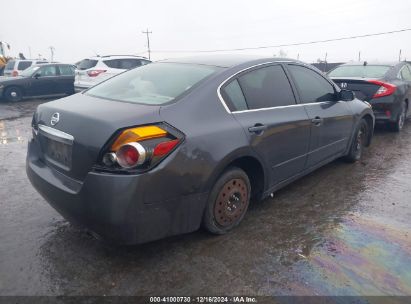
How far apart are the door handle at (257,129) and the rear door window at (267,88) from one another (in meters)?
0.18

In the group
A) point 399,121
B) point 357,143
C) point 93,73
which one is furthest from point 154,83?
point 93,73

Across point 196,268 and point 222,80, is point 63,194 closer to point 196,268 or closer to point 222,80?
point 196,268

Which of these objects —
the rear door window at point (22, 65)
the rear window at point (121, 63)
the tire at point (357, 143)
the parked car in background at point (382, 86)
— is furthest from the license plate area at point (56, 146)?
the rear door window at point (22, 65)

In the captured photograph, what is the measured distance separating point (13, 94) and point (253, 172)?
1262 cm

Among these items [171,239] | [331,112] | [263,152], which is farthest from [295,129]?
[171,239]

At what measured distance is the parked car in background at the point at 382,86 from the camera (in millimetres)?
6371

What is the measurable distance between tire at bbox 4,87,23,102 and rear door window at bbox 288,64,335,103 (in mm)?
12293

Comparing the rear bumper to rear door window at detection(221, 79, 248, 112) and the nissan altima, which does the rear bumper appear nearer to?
the nissan altima

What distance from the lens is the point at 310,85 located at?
3.99m

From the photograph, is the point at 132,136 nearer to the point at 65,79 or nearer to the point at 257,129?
the point at 257,129

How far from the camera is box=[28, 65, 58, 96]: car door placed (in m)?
13.2

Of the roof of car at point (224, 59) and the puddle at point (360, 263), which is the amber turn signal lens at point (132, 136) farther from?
the puddle at point (360, 263)

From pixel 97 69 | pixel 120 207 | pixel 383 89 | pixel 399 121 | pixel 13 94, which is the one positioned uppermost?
pixel 97 69

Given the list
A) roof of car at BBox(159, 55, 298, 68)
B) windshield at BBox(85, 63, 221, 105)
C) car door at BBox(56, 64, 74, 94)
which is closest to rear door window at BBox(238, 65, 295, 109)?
roof of car at BBox(159, 55, 298, 68)
